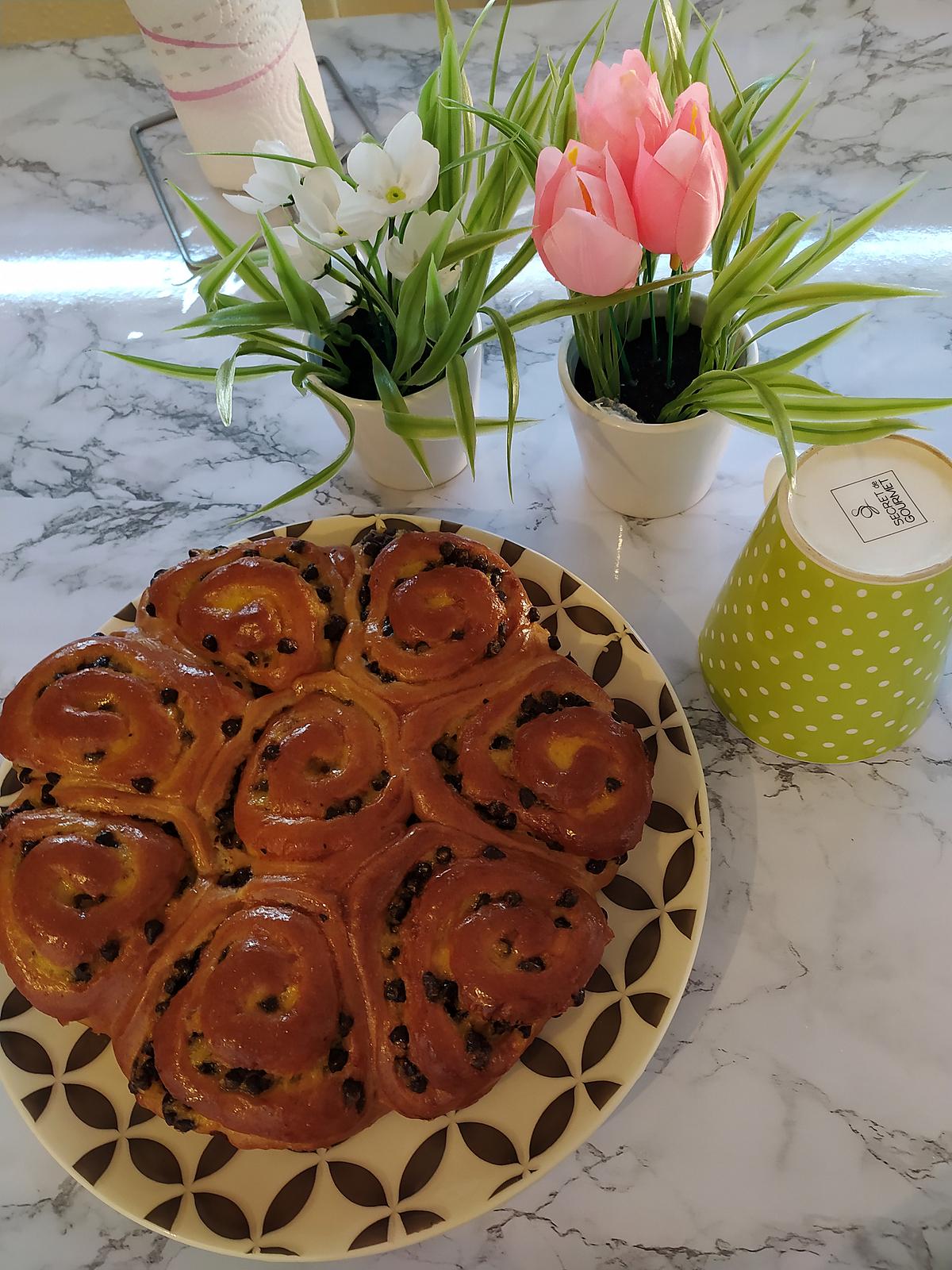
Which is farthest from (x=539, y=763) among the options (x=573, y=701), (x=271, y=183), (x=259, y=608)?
(x=271, y=183)

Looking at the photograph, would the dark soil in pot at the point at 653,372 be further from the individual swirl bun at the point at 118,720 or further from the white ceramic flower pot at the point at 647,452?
the individual swirl bun at the point at 118,720

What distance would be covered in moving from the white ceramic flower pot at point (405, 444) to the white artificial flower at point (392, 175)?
0.19m

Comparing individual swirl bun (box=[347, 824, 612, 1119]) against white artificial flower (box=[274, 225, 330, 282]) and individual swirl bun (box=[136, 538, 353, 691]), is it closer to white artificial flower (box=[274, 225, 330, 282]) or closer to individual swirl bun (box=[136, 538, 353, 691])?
individual swirl bun (box=[136, 538, 353, 691])

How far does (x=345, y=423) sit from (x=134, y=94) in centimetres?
91

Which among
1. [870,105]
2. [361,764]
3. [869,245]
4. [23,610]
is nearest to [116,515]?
[23,610]

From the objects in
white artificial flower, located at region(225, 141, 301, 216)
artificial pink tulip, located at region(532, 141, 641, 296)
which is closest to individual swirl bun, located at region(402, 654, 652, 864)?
artificial pink tulip, located at region(532, 141, 641, 296)

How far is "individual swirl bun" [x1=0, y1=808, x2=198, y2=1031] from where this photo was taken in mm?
742

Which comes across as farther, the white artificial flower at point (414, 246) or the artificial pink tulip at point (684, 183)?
the white artificial flower at point (414, 246)

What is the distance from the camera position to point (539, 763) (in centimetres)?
77

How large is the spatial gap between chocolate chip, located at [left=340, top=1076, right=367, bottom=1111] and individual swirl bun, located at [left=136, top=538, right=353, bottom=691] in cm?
34

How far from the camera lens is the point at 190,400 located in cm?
122

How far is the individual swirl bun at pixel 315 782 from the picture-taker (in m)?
0.77

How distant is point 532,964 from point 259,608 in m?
0.39

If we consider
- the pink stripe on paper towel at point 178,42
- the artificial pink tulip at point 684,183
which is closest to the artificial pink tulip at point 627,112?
the artificial pink tulip at point 684,183
